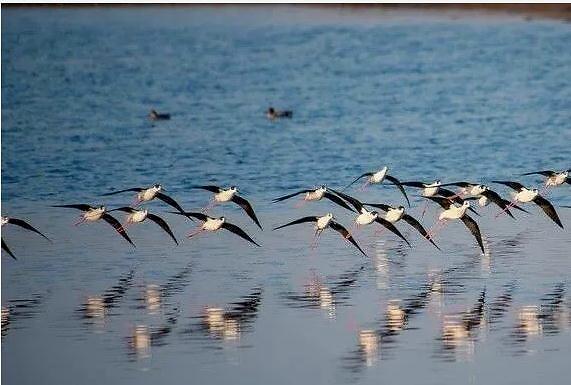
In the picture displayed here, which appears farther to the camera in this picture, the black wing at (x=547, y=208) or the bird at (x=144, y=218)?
the black wing at (x=547, y=208)

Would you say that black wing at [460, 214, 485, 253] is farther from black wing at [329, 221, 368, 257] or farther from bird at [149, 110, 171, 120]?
bird at [149, 110, 171, 120]

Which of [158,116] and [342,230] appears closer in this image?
[342,230]

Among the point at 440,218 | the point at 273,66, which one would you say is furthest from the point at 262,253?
the point at 273,66

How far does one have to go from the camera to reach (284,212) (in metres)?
26.7

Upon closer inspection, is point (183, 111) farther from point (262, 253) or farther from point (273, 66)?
point (262, 253)

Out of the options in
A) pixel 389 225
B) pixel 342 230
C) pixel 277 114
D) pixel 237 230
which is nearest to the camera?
pixel 342 230

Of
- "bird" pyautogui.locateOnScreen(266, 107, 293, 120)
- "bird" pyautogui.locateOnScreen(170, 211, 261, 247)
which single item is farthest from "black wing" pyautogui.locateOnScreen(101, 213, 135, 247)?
"bird" pyautogui.locateOnScreen(266, 107, 293, 120)

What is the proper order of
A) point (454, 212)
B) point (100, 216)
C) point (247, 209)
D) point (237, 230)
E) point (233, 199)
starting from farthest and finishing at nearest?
point (233, 199), point (247, 209), point (100, 216), point (454, 212), point (237, 230)

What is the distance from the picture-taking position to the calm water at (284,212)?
57.8 ft

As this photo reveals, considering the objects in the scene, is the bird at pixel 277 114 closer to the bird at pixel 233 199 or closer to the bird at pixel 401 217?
the bird at pixel 233 199

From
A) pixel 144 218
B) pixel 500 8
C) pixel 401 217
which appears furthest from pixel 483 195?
pixel 500 8

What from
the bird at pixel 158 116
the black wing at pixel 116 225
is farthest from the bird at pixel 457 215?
the bird at pixel 158 116

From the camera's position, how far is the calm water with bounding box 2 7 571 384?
1762 centimetres

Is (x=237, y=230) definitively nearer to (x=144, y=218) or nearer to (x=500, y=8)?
(x=144, y=218)
